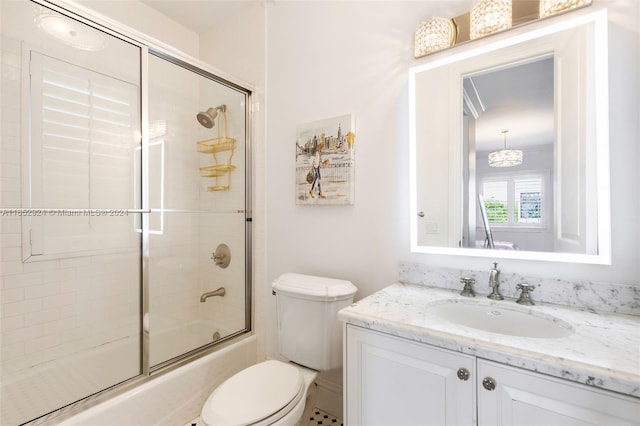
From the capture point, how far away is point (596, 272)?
105 cm

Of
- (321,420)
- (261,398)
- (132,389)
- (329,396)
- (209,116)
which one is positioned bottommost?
(321,420)

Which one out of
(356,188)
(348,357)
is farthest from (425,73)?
(348,357)

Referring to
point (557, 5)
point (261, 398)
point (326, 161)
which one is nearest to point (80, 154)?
point (326, 161)

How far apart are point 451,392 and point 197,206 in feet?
5.89

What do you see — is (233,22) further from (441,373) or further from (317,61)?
(441,373)

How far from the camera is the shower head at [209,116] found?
201 centimetres

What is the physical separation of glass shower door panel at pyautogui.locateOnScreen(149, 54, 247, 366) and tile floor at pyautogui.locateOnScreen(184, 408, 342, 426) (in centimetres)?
38

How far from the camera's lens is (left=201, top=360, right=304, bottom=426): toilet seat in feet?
3.49

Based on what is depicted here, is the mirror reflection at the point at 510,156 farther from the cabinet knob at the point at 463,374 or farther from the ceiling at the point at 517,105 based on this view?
the cabinet knob at the point at 463,374

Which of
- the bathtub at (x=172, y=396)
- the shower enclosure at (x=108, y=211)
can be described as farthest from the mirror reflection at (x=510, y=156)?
the bathtub at (x=172, y=396)

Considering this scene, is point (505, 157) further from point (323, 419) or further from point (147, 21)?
point (147, 21)

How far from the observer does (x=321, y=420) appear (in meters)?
1.62

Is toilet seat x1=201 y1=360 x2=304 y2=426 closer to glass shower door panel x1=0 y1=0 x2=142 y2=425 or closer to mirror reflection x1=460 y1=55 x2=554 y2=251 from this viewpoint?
glass shower door panel x1=0 y1=0 x2=142 y2=425

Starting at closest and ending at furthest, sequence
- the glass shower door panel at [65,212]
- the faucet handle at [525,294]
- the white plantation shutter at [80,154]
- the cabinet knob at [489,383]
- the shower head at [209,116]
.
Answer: the cabinet knob at [489,383]
the faucet handle at [525,294]
the glass shower door panel at [65,212]
the white plantation shutter at [80,154]
the shower head at [209,116]
